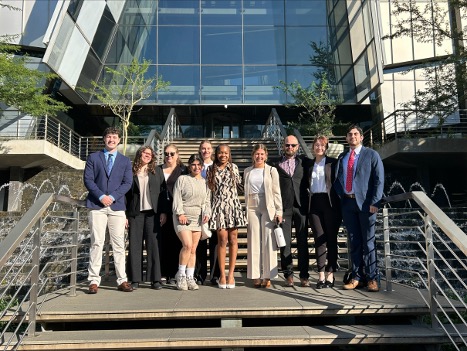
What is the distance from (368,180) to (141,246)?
9.48 ft

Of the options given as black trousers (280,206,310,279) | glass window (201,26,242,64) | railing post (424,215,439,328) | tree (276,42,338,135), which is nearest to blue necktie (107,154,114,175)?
black trousers (280,206,310,279)

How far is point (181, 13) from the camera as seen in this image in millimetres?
23141

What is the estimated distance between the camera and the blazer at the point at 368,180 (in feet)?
16.9

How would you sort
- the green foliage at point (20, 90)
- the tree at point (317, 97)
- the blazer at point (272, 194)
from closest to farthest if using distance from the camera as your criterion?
the blazer at point (272, 194) → the green foliage at point (20, 90) → the tree at point (317, 97)

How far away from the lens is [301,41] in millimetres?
22875

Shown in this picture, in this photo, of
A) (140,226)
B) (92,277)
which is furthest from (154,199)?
(92,277)

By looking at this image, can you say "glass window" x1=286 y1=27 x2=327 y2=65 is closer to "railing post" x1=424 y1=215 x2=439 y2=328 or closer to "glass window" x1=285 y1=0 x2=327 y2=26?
"glass window" x1=285 y1=0 x2=327 y2=26

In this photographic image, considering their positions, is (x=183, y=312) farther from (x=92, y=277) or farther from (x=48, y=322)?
(x=92, y=277)

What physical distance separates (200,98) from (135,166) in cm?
1670

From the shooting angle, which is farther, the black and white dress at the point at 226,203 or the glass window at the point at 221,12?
the glass window at the point at 221,12

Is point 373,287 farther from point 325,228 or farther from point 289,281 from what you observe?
point 289,281

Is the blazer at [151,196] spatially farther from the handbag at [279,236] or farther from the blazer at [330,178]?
the blazer at [330,178]

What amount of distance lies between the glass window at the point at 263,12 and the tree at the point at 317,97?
2.29m

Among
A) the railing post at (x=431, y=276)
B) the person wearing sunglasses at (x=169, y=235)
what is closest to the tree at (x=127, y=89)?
the person wearing sunglasses at (x=169, y=235)
